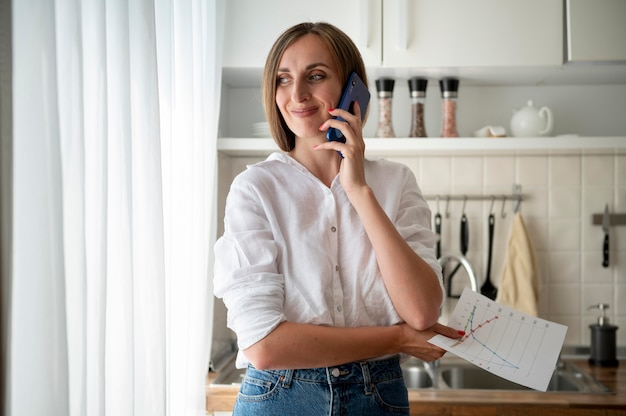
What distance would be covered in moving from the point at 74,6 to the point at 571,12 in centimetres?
166

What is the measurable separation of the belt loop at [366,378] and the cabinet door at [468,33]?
1.19 meters

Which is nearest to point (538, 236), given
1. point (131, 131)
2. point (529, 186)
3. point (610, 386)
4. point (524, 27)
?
point (529, 186)

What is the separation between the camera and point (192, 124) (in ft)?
5.33

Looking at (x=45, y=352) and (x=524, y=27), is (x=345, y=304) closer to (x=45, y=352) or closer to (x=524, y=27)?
(x=45, y=352)

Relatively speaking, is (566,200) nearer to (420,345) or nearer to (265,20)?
(265,20)

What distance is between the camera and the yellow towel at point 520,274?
2.26 m

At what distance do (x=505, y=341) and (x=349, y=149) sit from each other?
1.45 ft

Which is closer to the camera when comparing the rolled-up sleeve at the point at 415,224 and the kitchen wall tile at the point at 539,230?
the rolled-up sleeve at the point at 415,224

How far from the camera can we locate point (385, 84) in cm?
216

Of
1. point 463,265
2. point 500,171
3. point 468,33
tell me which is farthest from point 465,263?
point 468,33

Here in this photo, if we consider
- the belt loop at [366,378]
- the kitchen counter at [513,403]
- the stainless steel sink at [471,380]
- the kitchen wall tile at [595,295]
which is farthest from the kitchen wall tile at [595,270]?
the belt loop at [366,378]

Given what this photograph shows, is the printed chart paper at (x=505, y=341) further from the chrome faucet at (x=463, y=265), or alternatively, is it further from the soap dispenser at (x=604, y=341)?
the soap dispenser at (x=604, y=341)

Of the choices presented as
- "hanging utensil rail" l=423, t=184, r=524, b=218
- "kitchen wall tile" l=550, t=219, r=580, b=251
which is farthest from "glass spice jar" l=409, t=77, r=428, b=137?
"kitchen wall tile" l=550, t=219, r=580, b=251

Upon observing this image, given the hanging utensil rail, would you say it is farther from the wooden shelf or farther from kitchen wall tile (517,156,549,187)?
the wooden shelf
